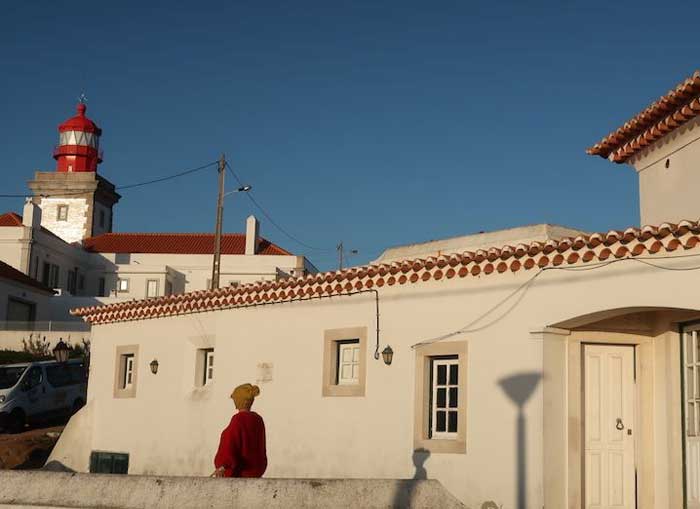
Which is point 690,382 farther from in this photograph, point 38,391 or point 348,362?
point 38,391

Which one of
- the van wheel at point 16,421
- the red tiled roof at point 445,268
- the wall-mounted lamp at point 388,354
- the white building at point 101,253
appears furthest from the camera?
the white building at point 101,253

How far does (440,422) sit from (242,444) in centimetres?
489

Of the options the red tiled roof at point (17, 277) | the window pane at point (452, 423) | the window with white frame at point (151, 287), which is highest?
the window with white frame at point (151, 287)

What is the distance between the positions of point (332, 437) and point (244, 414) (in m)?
5.74

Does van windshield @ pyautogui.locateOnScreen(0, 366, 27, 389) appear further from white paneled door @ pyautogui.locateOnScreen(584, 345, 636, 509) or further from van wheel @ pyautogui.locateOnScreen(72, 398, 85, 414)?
white paneled door @ pyautogui.locateOnScreen(584, 345, 636, 509)

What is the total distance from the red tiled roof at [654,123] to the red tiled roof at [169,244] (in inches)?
1443

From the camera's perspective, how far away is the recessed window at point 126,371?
18.0 meters

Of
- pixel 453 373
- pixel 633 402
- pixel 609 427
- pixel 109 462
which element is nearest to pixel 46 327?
pixel 109 462

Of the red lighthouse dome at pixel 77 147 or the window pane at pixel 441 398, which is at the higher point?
the red lighthouse dome at pixel 77 147

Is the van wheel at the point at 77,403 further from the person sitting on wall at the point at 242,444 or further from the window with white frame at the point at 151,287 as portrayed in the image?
the window with white frame at the point at 151,287

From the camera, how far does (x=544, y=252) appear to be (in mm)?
11344

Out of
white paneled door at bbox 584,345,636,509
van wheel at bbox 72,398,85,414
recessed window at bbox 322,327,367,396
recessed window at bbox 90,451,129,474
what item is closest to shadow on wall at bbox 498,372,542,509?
white paneled door at bbox 584,345,636,509

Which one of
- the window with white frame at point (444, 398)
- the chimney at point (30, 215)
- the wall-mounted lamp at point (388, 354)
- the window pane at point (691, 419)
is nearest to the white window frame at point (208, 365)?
the wall-mounted lamp at point (388, 354)

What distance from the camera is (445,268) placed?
41.4 feet
